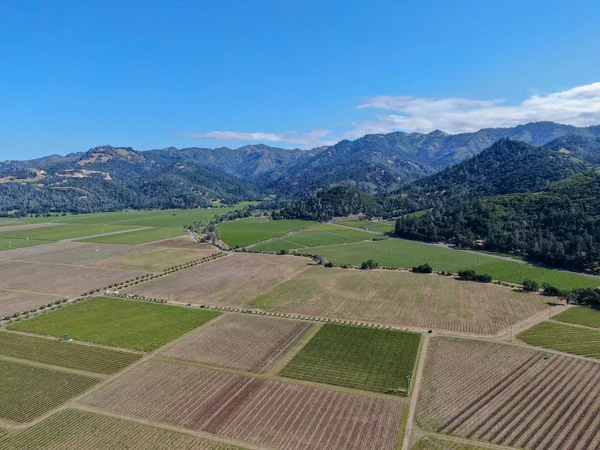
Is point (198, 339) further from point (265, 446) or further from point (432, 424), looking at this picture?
point (432, 424)

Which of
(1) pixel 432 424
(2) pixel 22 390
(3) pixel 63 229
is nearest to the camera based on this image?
(1) pixel 432 424

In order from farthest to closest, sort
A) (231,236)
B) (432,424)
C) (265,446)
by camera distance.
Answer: (231,236), (432,424), (265,446)

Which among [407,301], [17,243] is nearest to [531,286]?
[407,301]

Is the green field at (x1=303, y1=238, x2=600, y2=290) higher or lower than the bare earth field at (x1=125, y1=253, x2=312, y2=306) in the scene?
higher

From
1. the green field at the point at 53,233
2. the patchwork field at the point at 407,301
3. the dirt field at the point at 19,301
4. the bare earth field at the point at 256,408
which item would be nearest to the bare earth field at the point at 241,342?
the bare earth field at the point at 256,408

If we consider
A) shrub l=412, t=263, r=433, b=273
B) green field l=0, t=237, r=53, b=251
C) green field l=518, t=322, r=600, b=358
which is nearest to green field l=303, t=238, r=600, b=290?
shrub l=412, t=263, r=433, b=273

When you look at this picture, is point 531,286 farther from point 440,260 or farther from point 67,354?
point 67,354

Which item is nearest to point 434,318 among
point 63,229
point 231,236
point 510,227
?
point 510,227

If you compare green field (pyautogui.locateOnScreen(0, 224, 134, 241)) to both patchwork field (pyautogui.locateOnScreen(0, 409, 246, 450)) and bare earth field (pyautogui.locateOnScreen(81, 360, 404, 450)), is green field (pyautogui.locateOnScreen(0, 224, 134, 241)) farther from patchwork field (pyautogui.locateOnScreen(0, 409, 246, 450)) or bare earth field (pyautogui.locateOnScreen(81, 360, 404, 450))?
patchwork field (pyautogui.locateOnScreen(0, 409, 246, 450))
